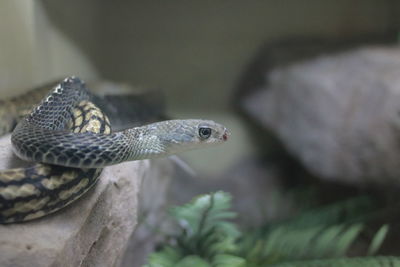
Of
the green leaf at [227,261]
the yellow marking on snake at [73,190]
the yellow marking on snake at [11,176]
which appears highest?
the yellow marking on snake at [11,176]

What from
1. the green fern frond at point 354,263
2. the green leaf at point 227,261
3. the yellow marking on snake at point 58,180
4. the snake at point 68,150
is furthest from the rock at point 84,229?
the green fern frond at point 354,263

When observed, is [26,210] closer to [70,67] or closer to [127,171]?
[127,171]

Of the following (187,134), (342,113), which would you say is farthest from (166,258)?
(342,113)

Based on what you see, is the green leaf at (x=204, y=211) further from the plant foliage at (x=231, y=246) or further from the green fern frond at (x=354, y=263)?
the green fern frond at (x=354, y=263)

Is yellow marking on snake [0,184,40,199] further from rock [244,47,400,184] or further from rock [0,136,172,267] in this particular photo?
rock [244,47,400,184]

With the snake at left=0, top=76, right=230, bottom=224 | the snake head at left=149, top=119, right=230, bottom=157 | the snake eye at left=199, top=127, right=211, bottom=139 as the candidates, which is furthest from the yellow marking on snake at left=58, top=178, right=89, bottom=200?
the snake eye at left=199, top=127, right=211, bottom=139

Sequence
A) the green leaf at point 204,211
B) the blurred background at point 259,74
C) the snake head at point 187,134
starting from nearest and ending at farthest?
the snake head at point 187,134, the green leaf at point 204,211, the blurred background at point 259,74
